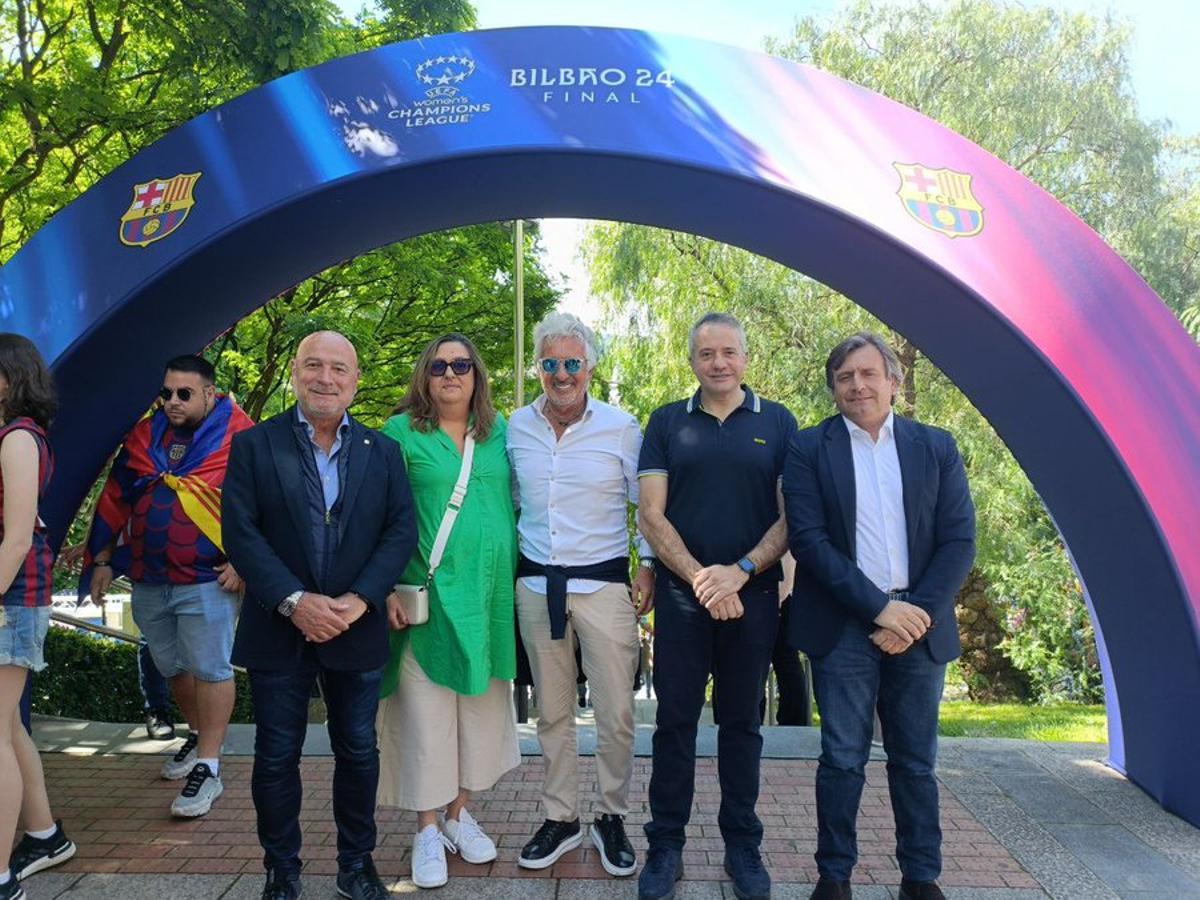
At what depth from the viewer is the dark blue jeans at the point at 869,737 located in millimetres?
3191

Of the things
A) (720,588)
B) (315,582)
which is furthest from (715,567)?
(315,582)

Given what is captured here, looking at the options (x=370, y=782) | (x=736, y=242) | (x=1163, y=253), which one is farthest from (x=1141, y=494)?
(x=1163, y=253)

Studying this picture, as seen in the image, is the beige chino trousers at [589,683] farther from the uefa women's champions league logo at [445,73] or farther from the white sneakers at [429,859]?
the uefa women's champions league logo at [445,73]

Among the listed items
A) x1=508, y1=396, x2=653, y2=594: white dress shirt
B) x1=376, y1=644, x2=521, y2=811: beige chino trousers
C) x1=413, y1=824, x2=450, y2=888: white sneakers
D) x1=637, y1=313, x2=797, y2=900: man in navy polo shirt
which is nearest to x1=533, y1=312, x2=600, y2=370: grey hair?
x1=508, y1=396, x2=653, y2=594: white dress shirt

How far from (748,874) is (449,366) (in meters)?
2.05

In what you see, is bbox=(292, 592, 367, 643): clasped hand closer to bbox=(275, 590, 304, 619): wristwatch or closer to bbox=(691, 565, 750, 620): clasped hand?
bbox=(275, 590, 304, 619): wristwatch

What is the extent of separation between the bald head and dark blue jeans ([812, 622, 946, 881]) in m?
1.84

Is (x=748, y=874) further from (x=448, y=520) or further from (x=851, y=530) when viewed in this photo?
(x=448, y=520)

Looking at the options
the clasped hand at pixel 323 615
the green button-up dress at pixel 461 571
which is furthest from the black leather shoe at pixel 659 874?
the clasped hand at pixel 323 615

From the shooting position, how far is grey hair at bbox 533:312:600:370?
138 inches

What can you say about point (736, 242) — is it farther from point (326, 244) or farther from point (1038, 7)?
point (1038, 7)

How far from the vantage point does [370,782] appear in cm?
326

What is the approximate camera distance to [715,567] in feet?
10.6

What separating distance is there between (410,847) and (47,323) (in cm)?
262
